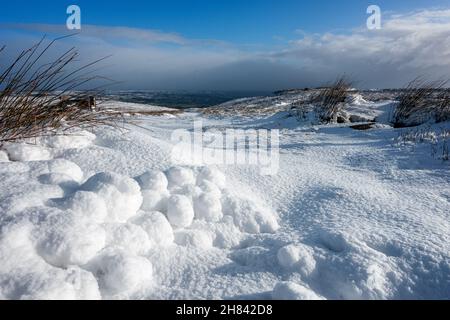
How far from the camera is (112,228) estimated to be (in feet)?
4.71

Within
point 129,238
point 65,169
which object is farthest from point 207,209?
point 65,169

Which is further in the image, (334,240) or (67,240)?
(334,240)

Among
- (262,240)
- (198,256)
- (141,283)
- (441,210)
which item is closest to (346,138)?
(441,210)

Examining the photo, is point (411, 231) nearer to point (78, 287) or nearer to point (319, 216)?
point (319, 216)

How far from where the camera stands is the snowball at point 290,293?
3.83ft

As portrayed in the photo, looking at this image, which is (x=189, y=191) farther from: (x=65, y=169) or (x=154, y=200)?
(x=65, y=169)

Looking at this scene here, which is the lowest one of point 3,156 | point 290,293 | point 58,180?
point 290,293

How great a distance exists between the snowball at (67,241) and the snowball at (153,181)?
470mm

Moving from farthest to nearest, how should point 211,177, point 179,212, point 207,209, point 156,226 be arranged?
1. point 211,177
2. point 207,209
3. point 179,212
4. point 156,226

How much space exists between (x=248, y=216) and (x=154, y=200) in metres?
0.54

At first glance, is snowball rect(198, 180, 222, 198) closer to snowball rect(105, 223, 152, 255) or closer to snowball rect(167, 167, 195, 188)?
snowball rect(167, 167, 195, 188)

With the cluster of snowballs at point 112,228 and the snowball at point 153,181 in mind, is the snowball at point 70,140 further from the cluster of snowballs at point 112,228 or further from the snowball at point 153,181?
the snowball at point 153,181

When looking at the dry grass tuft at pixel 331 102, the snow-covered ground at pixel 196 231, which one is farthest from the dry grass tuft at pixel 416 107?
the snow-covered ground at pixel 196 231
